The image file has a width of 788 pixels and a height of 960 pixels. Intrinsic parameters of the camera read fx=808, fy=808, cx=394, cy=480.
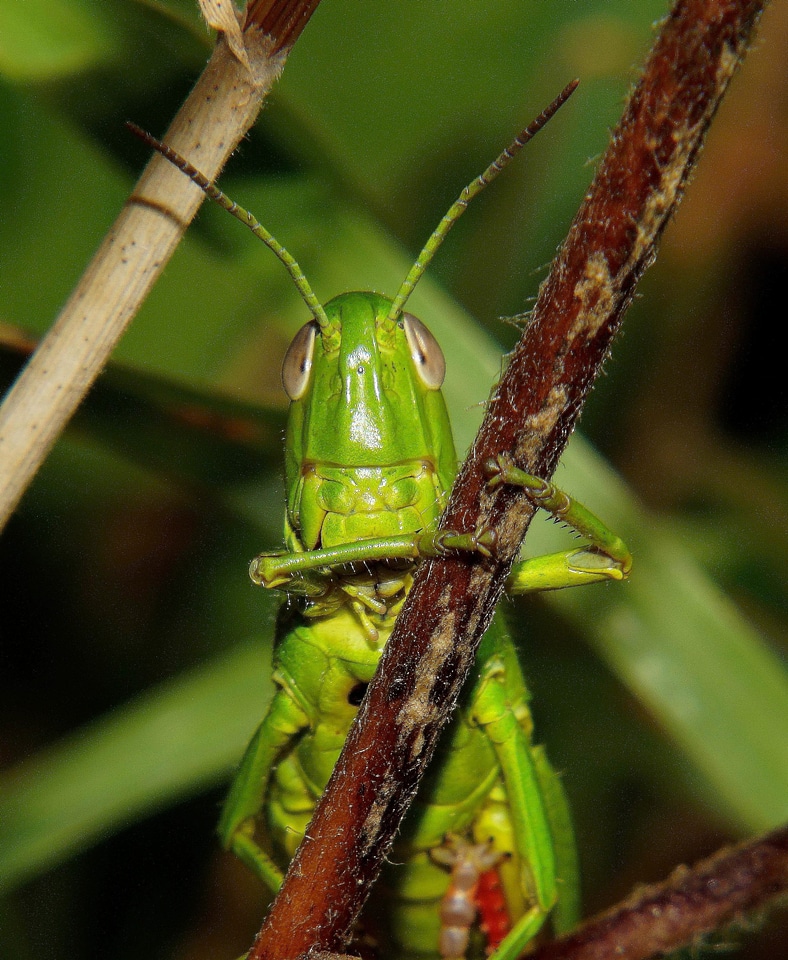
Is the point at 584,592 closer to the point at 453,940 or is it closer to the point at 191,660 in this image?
the point at 453,940

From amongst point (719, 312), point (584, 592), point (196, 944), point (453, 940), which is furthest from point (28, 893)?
point (719, 312)

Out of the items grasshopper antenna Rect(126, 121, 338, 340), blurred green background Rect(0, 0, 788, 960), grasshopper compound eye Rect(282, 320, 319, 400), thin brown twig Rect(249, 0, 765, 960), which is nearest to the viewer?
thin brown twig Rect(249, 0, 765, 960)

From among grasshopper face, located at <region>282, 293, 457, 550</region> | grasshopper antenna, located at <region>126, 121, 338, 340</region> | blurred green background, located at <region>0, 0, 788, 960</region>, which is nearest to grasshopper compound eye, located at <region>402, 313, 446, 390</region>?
grasshopper face, located at <region>282, 293, 457, 550</region>

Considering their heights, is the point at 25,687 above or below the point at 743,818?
below

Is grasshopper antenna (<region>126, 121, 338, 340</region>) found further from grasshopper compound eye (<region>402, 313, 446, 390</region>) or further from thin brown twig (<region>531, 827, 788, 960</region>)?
thin brown twig (<region>531, 827, 788, 960</region>)

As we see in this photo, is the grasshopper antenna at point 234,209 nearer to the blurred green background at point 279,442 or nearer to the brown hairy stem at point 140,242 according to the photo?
the brown hairy stem at point 140,242

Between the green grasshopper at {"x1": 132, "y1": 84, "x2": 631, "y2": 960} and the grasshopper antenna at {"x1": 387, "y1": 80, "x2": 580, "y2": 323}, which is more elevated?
the grasshopper antenna at {"x1": 387, "y1": 80, "x2": 580, "y2": 323}

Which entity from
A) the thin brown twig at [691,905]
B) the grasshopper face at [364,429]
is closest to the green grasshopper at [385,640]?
→ the grasshopper face at [364,429]

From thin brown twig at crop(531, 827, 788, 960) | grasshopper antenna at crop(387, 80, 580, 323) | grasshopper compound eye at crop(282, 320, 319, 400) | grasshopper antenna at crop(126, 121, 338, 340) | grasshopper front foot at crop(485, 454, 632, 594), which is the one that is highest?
grasshopper antenna at crop(387, 80, 580, 323)
